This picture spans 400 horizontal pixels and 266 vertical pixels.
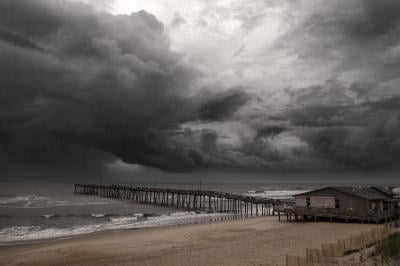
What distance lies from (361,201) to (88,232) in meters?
26.7

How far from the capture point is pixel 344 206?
3594 cm

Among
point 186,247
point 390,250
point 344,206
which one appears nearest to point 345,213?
point 344,206

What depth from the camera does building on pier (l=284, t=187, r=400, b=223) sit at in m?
33.6

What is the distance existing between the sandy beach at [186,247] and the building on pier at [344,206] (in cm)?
139

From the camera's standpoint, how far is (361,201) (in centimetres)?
3512

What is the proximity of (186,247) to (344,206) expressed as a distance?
17986 millimetres

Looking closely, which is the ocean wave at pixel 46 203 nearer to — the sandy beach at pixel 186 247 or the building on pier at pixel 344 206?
the sandy beach at pixel 186 247

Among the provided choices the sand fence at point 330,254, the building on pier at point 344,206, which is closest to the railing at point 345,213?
the building on pier at point 344,206

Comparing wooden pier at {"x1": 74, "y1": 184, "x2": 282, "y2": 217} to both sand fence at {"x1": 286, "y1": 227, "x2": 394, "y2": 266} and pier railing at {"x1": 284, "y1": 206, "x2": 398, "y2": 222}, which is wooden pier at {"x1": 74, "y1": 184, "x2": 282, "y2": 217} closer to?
pier railing at {"x1": 284, "y1": 206, "x2": 398, "y2": 222}

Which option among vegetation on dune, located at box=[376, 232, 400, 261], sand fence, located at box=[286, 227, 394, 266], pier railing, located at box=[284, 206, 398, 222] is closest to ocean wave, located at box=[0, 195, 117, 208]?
pier railing, located at box=[284, 206, 398, 222]

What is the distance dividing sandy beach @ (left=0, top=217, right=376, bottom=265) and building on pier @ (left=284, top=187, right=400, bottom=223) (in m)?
1.39

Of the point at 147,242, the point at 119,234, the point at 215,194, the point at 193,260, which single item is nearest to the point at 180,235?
the point at 147,242

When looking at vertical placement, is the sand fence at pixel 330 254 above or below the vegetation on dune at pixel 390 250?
below

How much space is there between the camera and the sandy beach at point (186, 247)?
21969mm
